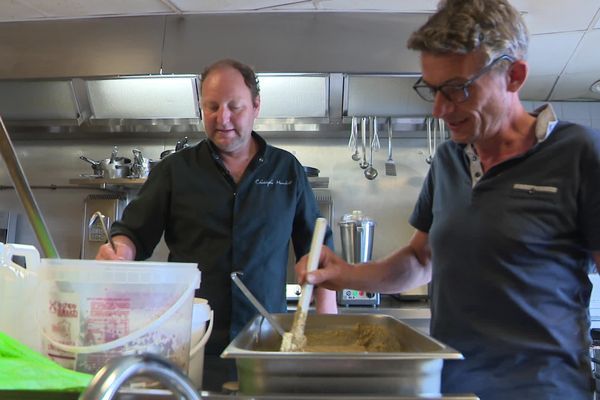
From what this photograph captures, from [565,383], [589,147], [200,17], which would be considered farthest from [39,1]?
[565,383]

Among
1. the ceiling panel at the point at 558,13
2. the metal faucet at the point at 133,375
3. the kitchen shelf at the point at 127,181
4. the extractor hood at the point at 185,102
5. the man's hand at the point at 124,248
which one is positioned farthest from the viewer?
the kitchen shelf at the point at 127,181

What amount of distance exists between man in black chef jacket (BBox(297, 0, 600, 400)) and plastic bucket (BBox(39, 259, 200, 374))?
1.16 feet

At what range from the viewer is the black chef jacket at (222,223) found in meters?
1.27

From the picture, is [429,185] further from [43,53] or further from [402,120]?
[43,53]

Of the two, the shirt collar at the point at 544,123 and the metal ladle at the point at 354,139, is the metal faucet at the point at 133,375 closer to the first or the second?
the shirt collar at the point at 544,123

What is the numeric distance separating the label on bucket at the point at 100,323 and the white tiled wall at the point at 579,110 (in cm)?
280

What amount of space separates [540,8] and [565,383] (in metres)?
1.70

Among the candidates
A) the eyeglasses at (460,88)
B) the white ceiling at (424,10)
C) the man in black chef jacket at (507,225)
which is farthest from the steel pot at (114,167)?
the eyeglasses at (460,88)

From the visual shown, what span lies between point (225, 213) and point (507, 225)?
73cm

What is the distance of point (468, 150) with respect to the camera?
38.4 inches

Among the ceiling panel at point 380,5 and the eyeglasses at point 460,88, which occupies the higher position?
the ceiling panel at point 380,5

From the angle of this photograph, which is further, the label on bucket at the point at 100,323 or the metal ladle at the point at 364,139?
the metal ladle at the point at 364,139

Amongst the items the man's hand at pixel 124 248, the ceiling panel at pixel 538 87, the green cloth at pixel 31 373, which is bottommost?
the green cloth at pixel 31 373

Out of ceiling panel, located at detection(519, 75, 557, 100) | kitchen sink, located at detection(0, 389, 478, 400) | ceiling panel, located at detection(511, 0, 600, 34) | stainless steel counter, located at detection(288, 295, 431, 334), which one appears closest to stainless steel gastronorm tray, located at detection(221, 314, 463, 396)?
kitchen sink, located at detection(0, 389, 478, 400)
